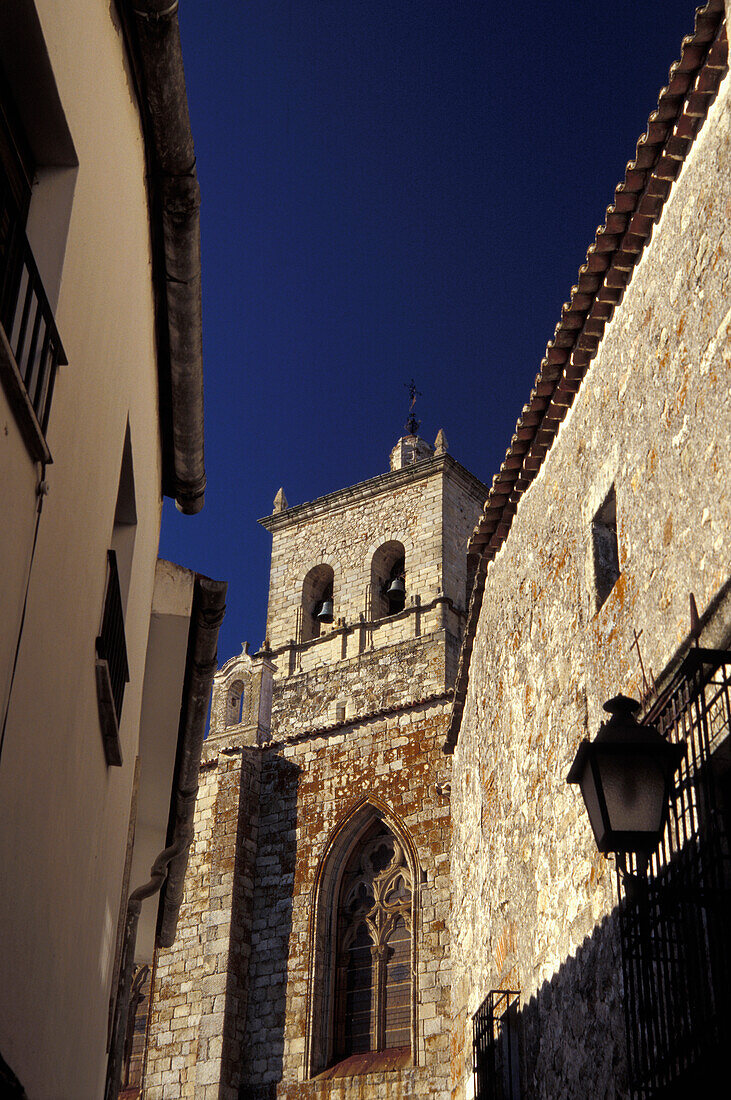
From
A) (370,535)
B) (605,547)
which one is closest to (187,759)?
(605,547)

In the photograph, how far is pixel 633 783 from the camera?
4539 millimetres

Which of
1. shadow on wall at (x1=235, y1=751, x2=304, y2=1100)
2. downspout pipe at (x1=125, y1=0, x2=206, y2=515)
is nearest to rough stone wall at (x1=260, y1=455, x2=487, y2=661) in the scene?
shadow on wall at (x1=235, y1=751, x2=304, y2=1100)

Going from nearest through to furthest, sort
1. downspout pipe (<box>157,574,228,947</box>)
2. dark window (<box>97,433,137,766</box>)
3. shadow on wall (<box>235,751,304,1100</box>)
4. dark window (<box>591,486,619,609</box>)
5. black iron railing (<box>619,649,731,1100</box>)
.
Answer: black iron railing (<box>619,649,731,1100</box>)
dark window (<box>97,433,137,766</box>)
dark window (<box>591,486,619,609</box>)
downspout pipe (<box>157,574,228,947</box>)
shadow on wall (<box>235,751,304,1100</box>)

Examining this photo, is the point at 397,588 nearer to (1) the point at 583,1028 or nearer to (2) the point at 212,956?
(2) the point at 212,956

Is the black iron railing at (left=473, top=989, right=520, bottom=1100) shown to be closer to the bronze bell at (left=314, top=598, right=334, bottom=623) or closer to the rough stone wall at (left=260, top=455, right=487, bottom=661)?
the rough stone wall at (left=260, top=455, right=487, bottom=661)

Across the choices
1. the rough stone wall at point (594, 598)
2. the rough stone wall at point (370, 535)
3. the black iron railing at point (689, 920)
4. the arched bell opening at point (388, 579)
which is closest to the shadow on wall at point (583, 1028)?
the rough stone wall at point (594, 598)

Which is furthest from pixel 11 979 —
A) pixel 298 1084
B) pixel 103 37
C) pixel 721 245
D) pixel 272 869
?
pixel 272 869

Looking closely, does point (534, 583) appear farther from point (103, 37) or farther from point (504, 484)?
point (103, 37)

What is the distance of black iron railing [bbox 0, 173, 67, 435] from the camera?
3.26 m

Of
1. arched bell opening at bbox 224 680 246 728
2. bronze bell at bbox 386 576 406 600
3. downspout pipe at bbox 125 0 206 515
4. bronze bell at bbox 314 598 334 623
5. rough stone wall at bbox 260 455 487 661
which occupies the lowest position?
downspout pipe at bbox 125 0 206 515

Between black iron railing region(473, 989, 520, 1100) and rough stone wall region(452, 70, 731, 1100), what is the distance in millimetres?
175

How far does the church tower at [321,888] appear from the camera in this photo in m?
14.8

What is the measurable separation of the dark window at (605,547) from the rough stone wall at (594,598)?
6 cm

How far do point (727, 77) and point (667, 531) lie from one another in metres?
2.12
